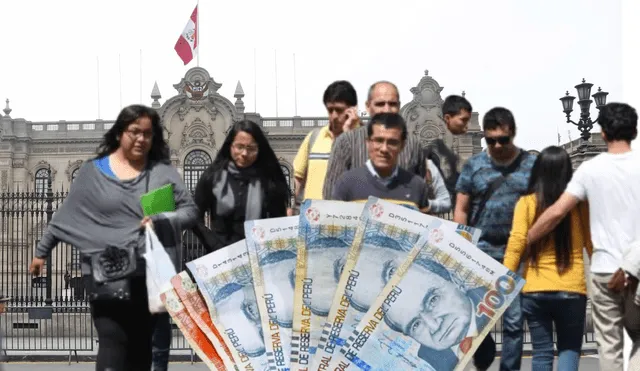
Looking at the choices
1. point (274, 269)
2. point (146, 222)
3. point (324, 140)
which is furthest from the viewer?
point (324, 140)

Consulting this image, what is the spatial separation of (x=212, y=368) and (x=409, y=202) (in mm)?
1296

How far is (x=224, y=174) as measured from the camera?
19.6 ft

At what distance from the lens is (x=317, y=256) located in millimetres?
4531

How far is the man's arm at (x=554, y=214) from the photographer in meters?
5.22

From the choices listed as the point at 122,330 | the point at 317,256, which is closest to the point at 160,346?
the point at 122,330

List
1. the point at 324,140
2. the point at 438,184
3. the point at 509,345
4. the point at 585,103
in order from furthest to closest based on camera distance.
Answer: the point at 585,103, the point at 324,140, the point at 438,184, the point at 509,345

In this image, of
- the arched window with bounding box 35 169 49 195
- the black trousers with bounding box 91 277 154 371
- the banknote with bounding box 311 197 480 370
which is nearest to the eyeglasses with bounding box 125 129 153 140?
the black trousers with bounding box 91 277 154 371

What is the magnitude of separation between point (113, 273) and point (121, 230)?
0.76 ft

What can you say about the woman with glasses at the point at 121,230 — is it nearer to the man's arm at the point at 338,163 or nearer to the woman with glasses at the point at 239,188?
the woman with glasses at the point at 239,188

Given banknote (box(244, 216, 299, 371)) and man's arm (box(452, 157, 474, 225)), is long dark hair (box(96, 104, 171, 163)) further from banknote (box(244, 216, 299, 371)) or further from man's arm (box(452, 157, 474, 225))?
man's arm (box(452, 157, 474, 225))

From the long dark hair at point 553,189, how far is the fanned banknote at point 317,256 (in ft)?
4.50

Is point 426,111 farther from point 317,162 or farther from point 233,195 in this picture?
point 233,195

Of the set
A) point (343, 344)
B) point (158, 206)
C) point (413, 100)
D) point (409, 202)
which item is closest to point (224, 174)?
point (158, 206)

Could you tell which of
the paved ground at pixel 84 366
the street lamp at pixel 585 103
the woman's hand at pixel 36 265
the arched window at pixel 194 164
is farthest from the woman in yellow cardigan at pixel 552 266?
the arched window at pixel 194 164
